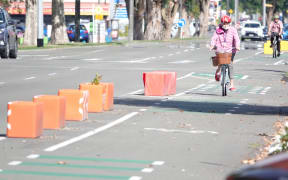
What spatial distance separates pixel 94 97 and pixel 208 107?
2.87m

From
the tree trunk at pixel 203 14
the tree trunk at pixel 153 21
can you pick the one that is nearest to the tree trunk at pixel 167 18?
the tree trunk at pixel 153 21

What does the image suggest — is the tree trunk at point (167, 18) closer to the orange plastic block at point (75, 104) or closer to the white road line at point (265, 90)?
the white road line at point (265, 90)

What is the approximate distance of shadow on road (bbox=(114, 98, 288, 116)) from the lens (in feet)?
57.2

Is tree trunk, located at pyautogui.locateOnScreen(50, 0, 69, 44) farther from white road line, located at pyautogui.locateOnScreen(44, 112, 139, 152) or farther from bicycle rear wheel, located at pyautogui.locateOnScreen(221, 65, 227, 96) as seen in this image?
white road line, located at pyautogui.locateOnScreen(44, 112, 139, 152)

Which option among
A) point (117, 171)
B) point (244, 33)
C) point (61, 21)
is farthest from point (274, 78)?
point (244, 33)

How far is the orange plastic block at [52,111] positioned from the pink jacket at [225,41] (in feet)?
27.9

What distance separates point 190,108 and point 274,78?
12094 mm

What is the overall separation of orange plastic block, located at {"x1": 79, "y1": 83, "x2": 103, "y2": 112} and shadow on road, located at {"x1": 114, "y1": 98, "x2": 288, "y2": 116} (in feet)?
5.88

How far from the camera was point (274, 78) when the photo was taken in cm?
2941

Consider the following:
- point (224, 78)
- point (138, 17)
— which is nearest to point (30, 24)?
point (138, 17)

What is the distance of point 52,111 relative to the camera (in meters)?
13.4

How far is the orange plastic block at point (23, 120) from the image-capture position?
40.2 feet

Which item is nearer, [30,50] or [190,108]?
[190,108]

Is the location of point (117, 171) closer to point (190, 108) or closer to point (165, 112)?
point (165, 112)
